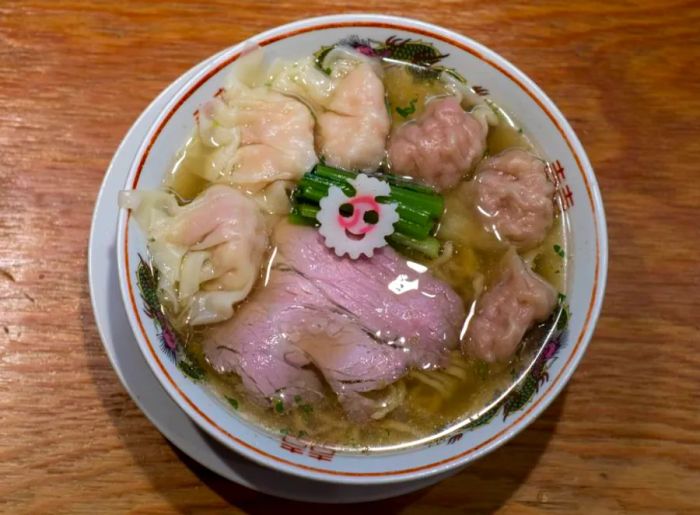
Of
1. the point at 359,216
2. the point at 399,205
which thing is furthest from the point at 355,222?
the point at 399,205

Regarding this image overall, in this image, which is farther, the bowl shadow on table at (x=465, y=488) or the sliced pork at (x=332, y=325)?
the bowl shadow on table at (x=465, y=488)

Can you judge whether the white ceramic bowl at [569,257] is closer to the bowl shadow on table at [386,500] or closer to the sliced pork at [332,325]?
the sliced pork at [332,325]

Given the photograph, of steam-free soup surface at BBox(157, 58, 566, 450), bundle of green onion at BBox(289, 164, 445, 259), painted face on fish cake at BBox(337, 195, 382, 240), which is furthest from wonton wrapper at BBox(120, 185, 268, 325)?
painted face on fish cake at BBox(337, 195, 382, 240)

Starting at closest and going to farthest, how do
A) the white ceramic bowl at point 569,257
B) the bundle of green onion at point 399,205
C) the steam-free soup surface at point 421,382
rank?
the white ceramic bowl at point 569,257, the steam-free soup surface at point 421,382, the bundle of green onion at point 399,205

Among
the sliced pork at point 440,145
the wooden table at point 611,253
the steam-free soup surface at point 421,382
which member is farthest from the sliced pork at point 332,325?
the wooden table at point 611,253

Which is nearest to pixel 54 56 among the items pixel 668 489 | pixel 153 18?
pixel 153 18

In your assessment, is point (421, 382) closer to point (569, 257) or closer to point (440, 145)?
point (569, 257)

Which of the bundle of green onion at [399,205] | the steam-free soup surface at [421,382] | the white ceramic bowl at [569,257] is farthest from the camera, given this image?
the bundle of green onion at [399,205]

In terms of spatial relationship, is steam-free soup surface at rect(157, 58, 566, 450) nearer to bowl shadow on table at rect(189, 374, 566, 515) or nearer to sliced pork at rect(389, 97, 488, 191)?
sliced pork at rect(389, 97, 488, 191)
